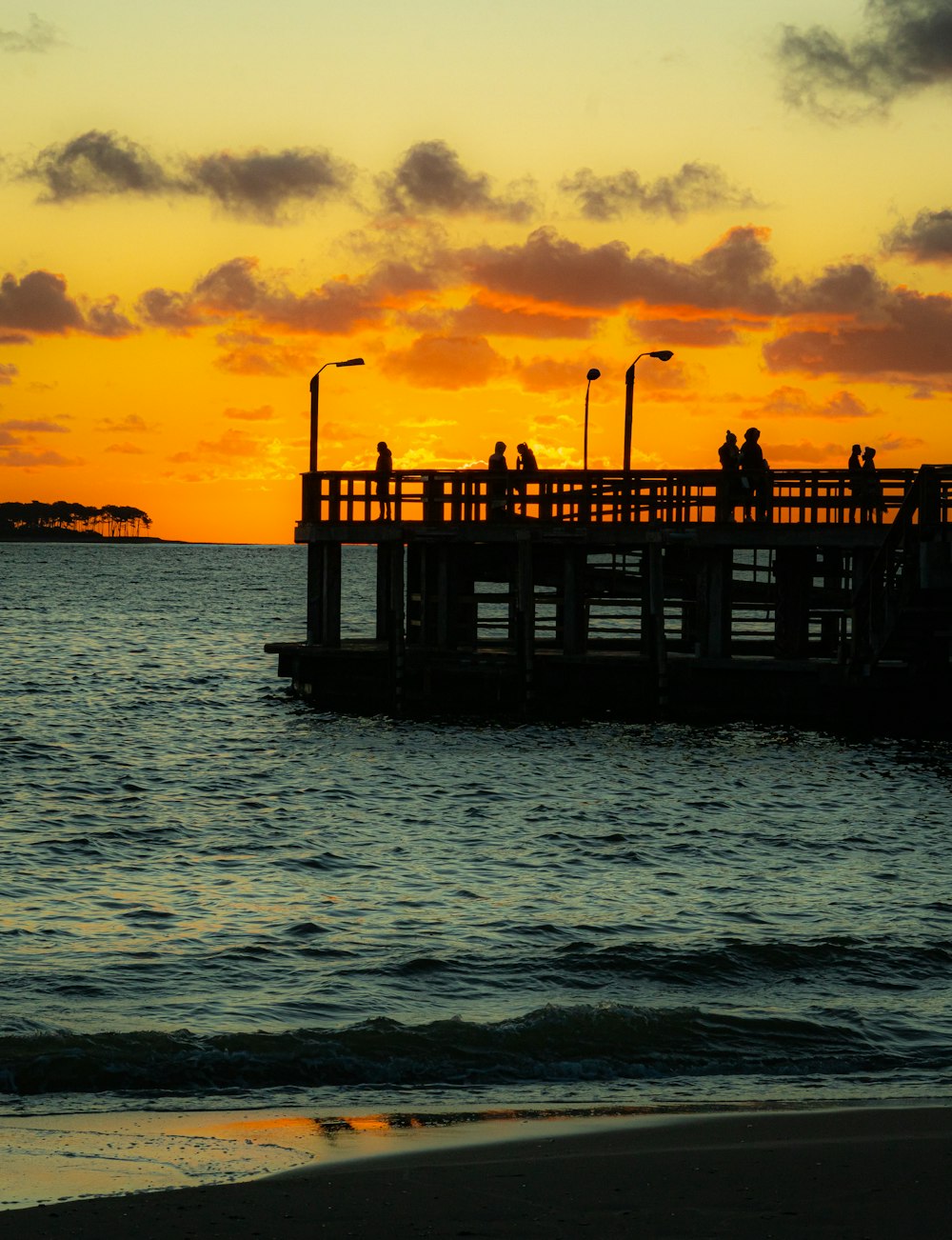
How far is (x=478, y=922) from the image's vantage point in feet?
48.8

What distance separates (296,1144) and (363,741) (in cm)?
2283

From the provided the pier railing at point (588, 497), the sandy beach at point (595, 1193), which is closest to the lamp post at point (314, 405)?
the pier railing at point (588, 497)

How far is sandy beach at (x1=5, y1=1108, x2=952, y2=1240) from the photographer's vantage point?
7066 mm

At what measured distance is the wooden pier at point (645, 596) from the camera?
28.4 metres

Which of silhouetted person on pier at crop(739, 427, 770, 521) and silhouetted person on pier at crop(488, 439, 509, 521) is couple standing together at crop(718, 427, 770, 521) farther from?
silhouetted person on pier at crop(488, 439, 509, 521)

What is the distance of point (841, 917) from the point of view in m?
15.0

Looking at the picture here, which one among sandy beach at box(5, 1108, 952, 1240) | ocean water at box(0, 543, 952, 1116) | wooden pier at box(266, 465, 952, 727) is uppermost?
wooden pier at box(266, 465, 952, 727)

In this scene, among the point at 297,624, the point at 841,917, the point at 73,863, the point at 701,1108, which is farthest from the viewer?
the point at 297,624

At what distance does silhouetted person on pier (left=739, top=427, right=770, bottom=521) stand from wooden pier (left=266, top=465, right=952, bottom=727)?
0.87ft

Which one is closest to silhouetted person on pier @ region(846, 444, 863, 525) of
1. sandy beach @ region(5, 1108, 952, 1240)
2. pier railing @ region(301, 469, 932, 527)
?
pier railing @ region(301, 469, 932, 527)

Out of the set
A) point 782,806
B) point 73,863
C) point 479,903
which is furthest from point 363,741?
point 479,903

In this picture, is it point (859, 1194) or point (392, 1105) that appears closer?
point (859, 1194)

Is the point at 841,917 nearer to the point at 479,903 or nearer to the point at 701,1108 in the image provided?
the point at 479,903

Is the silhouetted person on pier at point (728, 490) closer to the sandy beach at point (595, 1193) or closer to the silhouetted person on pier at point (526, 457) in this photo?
the silhouetted person on pier at point (526, 457)
